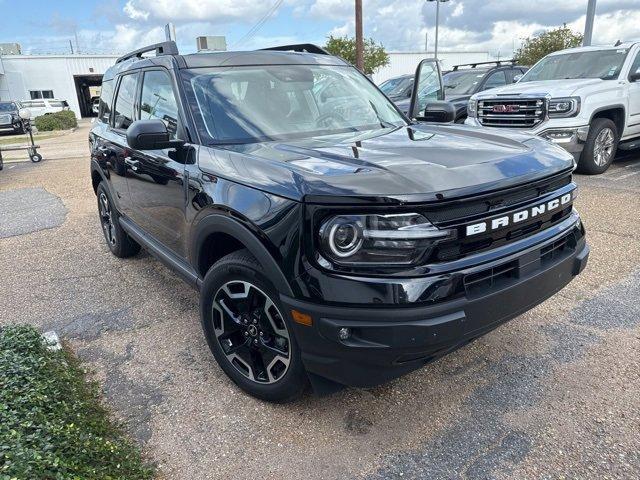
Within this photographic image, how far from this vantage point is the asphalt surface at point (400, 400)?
2.32 metres

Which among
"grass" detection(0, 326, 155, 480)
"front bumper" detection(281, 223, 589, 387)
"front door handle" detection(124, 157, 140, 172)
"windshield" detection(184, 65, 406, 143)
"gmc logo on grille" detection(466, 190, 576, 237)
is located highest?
"windshield" detection(184, 65, 406, 143)

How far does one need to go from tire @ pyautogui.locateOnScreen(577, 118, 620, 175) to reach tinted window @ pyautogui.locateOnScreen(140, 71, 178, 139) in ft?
21.7

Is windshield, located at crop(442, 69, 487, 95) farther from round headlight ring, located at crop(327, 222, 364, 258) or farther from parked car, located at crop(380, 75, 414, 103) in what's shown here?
round headlight ring, located at crop(327, 222, 364, 258)

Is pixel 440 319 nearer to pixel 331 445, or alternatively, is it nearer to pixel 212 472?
pixel 331 445

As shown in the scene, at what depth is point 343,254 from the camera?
6.94 feet

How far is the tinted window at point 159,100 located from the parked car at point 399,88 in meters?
9.34

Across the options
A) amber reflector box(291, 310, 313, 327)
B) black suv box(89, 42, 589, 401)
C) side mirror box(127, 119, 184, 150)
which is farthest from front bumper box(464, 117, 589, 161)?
amber reflector box(291, 310, 313, 327)

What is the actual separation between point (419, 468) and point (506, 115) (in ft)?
22.9

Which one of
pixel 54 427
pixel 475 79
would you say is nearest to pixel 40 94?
pixel 475 79

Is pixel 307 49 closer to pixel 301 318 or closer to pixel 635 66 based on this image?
pixel 301 318

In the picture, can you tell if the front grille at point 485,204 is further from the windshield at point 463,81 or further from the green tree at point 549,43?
the green tree at point 549,43

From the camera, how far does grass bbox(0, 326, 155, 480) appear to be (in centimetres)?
200

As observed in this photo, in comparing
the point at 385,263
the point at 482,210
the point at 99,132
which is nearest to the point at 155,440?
the point at 385,263

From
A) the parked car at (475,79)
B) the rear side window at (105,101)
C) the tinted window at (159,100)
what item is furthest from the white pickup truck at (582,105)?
the tinted window at (159,100)
